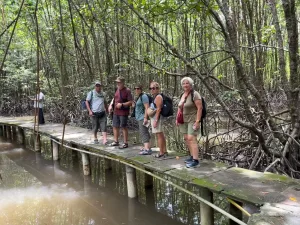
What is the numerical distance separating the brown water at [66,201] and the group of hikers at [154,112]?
0.86 meters

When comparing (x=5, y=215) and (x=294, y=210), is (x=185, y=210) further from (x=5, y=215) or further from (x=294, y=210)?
(x=5, y=215)

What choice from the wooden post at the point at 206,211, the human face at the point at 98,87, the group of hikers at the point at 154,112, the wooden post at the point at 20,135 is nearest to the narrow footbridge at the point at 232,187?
the wooden post at the point at 206,211

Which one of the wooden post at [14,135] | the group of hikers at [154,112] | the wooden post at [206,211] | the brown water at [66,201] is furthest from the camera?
the wooden post at [14,135]

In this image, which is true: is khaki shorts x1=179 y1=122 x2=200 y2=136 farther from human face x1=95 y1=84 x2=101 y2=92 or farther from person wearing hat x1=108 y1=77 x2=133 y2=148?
human face x1=95 y1=84 x2=101 y2=92

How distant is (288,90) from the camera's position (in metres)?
3.95

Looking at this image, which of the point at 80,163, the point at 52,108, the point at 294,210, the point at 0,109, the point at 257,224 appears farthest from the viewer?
the point at 0,109

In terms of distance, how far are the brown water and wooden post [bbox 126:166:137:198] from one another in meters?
0.12

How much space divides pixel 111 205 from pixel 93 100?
82.0 inches

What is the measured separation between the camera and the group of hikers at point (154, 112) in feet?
12.5

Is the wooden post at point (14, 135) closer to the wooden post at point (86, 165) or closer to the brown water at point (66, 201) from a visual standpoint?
the brown water at point (66, 201)

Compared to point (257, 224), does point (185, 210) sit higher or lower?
lower

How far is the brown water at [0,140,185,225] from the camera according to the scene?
4234 millimetres

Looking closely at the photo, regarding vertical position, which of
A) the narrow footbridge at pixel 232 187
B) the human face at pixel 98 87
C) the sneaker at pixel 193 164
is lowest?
the narrow footbridge at pixel 232 187

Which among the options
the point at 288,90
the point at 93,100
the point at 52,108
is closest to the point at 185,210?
the point at 288,90
